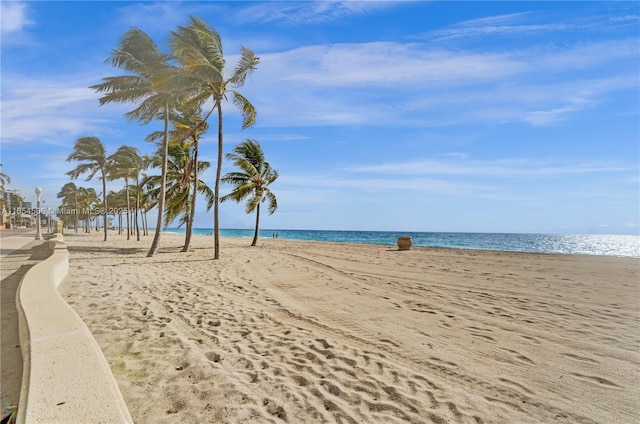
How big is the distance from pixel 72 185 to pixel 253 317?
6227 cm

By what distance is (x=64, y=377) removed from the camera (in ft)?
7.62

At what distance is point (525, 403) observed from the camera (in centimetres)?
295

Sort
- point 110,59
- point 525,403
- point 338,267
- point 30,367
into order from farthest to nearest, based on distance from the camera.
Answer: point 110,59, point 338,267, point 525,403, point 30,367

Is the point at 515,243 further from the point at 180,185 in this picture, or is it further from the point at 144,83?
the point at 144,83

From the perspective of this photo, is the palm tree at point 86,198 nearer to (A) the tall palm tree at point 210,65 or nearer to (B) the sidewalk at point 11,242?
(B) the sidewalk at point 11,242

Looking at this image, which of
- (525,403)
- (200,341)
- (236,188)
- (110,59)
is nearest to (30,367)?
(200,341)

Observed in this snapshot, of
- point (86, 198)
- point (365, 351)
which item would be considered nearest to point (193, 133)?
point (365, 351)

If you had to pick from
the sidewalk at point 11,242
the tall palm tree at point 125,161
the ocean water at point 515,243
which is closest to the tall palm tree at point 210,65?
the sidewalk at point 11,242

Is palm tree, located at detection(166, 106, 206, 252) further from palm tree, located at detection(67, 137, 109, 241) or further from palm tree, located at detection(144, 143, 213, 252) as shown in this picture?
palm tree, located at detection(67, 137, 109, 241)

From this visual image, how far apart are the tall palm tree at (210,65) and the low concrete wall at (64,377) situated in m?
9.82

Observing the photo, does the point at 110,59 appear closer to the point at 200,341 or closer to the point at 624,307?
the point at 200,341

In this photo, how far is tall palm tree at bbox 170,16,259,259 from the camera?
12.4 m

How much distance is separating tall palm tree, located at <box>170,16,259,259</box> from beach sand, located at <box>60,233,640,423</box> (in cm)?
784

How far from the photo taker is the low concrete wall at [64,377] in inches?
76.7
